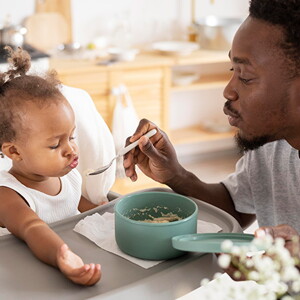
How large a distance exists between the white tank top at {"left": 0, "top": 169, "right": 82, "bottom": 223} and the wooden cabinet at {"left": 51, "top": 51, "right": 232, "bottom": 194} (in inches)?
74.0

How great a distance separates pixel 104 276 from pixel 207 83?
307 cm

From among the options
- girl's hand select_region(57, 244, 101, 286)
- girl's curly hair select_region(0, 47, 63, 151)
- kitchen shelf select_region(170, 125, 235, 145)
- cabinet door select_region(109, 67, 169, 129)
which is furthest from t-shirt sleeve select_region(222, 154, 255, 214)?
kitchen shelf select_region(170, 125, 235, 145)

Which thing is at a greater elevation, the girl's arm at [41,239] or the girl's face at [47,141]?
the girl's face at [47,141]

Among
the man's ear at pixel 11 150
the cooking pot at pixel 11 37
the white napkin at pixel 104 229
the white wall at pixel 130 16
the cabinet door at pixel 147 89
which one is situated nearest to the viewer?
the white napkin at pixel 104 229

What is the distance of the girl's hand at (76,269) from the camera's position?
39.1 inches

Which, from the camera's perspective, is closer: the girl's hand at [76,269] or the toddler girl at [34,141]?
the girl's hand at [76,269]

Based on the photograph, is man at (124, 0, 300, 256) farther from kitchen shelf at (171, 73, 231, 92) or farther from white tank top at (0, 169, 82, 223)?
kitchen shelf at (171, 73, 231, 92)

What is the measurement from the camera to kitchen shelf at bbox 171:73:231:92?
3861 mm

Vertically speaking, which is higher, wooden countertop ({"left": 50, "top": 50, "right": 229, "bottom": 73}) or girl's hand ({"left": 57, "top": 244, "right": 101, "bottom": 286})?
girl's hand ({"left": 57, "top": 244, "right": 101, "bottom": 286})


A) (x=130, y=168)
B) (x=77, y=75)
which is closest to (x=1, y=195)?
(x=130, y=168)

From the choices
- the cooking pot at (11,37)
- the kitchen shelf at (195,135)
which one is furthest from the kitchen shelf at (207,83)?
the cooking pot at (11,37)

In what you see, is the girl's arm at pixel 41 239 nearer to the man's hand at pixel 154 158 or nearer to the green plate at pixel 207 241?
the green plate at pixel 207 241

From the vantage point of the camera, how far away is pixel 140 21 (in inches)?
159

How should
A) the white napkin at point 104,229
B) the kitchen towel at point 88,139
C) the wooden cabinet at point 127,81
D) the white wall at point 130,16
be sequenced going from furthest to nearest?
the white wall at point 130,16 → the wooden cabinet at point 127,81 → the kitchen towel at point 88,139 → the white napkin at point 104,229
